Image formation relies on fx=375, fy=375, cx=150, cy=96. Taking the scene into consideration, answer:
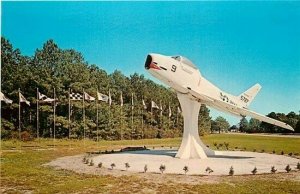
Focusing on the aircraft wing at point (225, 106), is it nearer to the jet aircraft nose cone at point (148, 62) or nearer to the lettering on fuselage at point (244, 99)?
the lettering on fuselage at point (244, 99)

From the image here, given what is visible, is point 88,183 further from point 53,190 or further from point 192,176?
point 192,176

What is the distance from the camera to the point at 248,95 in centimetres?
1592

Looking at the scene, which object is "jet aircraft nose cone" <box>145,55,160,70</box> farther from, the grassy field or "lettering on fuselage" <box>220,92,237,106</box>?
the grassy field

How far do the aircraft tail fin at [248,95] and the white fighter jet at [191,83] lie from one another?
857 mm

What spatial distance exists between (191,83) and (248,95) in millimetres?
3619

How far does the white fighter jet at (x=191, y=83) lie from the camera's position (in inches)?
502

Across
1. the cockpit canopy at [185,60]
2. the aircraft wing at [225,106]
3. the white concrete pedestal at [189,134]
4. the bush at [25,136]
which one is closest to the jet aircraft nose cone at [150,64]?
the cockpit canopy at [185,60]

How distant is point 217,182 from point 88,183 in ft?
10.6

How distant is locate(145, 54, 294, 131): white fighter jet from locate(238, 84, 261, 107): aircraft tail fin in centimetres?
86

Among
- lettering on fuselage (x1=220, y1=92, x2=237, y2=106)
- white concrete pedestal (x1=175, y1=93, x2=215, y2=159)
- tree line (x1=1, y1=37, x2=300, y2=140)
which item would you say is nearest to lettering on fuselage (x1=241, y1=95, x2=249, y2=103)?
lettering on fuselage (x1=220, y1=92, x2=237, y2=106)

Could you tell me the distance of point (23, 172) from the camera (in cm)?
1092

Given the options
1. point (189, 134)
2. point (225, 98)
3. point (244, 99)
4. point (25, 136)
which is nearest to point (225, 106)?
point (225, 98)

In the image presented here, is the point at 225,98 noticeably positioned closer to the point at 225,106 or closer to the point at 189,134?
the point at 225,106

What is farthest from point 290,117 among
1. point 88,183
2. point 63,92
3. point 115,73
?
point 115,73
